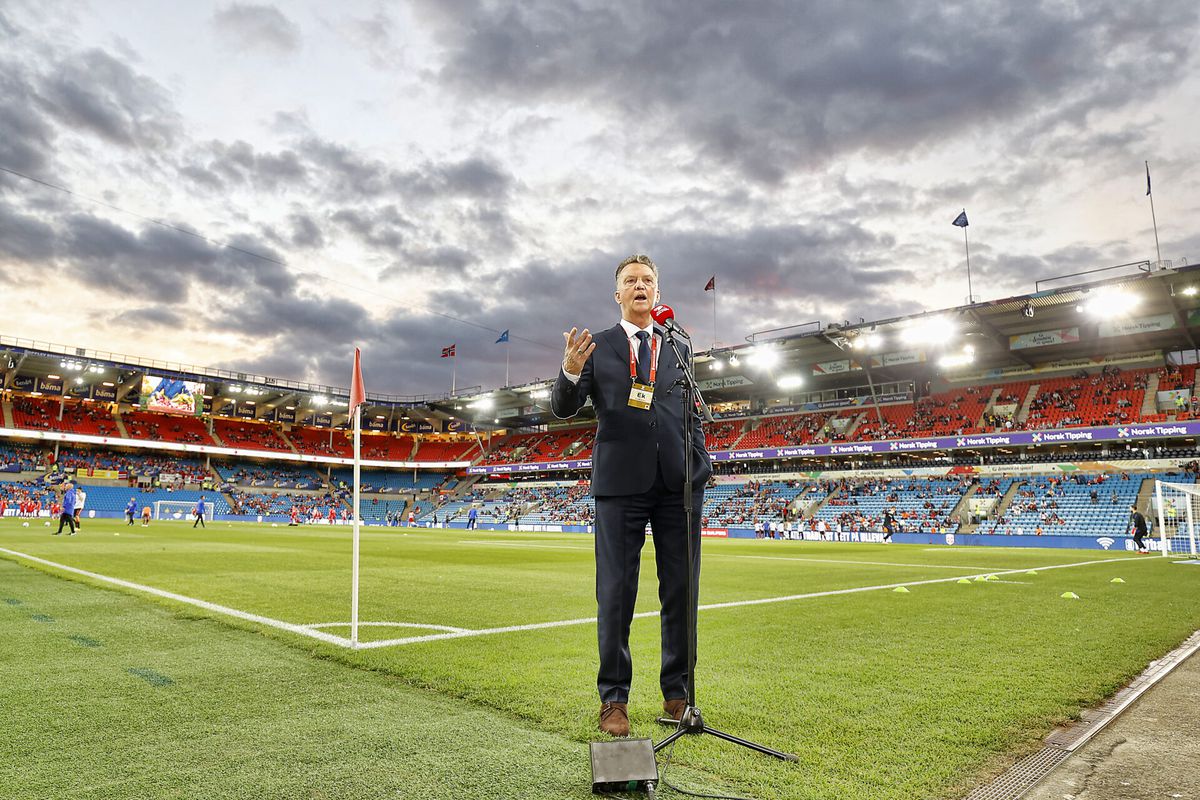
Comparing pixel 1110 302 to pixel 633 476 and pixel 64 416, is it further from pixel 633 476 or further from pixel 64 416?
pixel 64 416

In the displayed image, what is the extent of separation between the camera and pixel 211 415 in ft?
222

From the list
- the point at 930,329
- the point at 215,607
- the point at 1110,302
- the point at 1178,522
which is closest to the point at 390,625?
the point at 215,607

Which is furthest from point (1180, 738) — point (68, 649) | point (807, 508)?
point (807, 508)

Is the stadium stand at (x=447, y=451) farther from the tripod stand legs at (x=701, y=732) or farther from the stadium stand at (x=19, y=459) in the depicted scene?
the tripod stand legs at (x=701, y=732)

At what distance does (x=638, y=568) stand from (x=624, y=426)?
2.29 ft

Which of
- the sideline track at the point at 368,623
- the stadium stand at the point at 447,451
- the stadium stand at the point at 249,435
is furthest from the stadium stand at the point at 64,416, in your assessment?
the sideline track at the point at 368,623

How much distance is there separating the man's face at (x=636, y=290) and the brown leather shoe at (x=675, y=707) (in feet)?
6.46

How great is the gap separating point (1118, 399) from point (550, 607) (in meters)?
42.8

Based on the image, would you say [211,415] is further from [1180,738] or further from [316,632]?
[1180,738]

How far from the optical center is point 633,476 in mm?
3260

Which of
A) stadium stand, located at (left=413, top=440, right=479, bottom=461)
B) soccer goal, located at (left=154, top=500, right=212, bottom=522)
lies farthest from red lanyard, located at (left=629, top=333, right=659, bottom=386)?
stadium stand, located at (left=413, top=440, right=479, bottom=461)

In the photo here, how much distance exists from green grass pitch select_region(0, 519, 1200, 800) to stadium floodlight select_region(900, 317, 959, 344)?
3129cm

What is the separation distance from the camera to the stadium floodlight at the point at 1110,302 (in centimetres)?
3278

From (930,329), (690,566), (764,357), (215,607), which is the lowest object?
(215,607)
